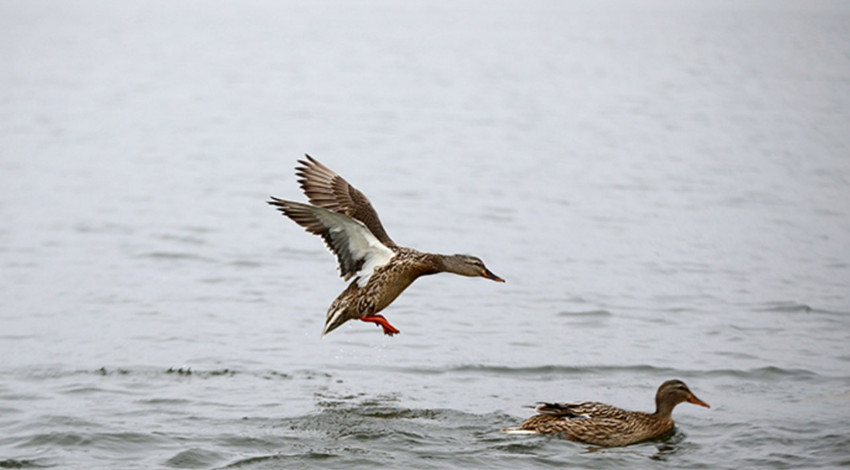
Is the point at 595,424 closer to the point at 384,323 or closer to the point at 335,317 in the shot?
the point at 384,323

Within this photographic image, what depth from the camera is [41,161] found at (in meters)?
21.6

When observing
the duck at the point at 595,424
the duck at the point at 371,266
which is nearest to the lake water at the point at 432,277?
the duck at the point at 595,424

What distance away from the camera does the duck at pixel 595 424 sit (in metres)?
8.62

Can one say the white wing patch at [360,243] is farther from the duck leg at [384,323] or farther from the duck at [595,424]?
the duck at [595,424]

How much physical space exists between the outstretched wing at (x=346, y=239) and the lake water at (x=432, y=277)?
904 mm

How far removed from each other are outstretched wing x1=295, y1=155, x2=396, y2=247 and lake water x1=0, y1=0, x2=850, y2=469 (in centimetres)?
119

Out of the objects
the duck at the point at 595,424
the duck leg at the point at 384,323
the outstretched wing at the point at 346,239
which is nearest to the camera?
the duck at the point at 595,424

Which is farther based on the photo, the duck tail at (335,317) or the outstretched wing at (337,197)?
the outstretched wing at (337,197)

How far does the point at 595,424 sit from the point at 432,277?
18.7 feet

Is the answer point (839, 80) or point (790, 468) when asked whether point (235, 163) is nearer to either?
point (790, 468)

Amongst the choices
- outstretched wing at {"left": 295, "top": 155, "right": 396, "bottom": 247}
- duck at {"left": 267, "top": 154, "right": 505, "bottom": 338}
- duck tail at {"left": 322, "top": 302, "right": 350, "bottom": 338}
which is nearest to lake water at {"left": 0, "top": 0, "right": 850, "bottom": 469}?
duck tail at {"left": 322, "top": 302, "right": 350, "bottom": 338}

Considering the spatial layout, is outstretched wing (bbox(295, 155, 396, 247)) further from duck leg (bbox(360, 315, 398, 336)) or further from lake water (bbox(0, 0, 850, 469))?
lake water (bbox(0, 0, 850, 469))

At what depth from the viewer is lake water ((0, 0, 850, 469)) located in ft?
29.2

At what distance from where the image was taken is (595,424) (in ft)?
28.3
